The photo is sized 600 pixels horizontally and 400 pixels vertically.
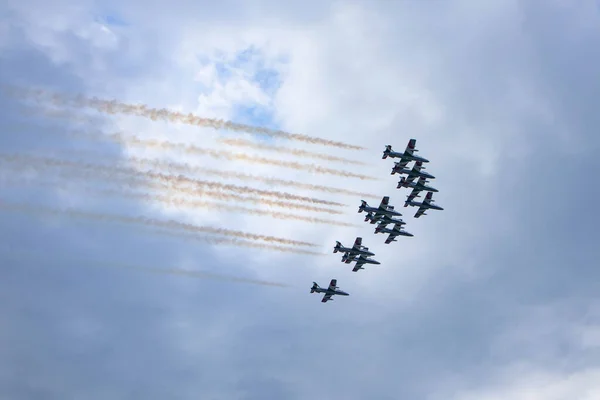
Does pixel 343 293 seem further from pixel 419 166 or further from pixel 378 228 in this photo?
pixel 419 166

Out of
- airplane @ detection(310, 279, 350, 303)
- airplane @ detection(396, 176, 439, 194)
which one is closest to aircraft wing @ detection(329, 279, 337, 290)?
airplane @ detection(310, 279, 350, 303)

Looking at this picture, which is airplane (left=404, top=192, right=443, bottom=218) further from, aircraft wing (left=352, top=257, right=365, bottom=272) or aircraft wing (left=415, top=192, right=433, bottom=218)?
aircraft wing (left=352, top=257, right=365, bottom=272)

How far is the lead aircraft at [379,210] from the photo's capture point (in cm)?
16888

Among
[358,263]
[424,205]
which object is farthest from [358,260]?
[424,205]

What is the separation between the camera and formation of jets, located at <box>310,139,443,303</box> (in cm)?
16512

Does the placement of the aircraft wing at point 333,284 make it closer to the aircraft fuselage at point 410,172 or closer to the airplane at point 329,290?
the airplane at point 329,290

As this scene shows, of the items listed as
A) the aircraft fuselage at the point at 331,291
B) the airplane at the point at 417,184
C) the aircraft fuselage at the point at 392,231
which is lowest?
the aircraft fuselage at the point at 331,291

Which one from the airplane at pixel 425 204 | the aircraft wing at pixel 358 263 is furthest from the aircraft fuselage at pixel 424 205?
the aircraft wing at pixel 358 263

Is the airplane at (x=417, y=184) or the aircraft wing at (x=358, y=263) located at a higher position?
the airplane at (x=417, y=184)

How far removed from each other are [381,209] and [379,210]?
408mm

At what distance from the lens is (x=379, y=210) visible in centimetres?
16950

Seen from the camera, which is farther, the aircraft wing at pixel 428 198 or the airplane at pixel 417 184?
the aircraft wing at pixel 428 198

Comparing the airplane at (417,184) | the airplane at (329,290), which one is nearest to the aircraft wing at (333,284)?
the airplane at (329,290)

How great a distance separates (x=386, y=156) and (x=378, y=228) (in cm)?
1603
